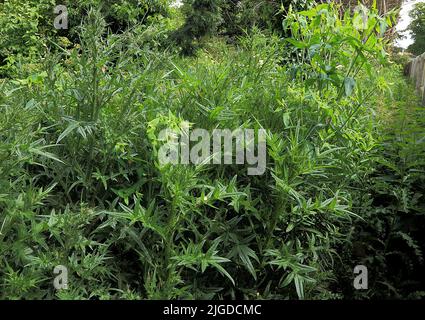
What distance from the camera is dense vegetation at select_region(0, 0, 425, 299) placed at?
1873 mm

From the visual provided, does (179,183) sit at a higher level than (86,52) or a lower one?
lower

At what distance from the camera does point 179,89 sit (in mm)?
2400

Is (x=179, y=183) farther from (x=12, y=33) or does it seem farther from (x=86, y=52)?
(x=12, y=33)

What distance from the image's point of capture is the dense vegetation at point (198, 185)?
187 cm

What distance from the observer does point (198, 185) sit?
1.92 meters

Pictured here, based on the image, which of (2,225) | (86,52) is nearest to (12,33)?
(86,52)

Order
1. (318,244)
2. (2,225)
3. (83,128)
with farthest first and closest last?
1. (318,244)
2. (83,128)
3. (2,225)
